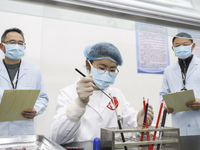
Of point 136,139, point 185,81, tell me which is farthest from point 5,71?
point 185,81

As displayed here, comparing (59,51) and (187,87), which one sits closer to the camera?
(187,87)

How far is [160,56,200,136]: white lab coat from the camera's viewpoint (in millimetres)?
1710

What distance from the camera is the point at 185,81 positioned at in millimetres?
1870

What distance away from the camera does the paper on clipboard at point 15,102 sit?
48.4 inches

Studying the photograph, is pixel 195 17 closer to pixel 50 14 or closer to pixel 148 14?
pixel 148 14

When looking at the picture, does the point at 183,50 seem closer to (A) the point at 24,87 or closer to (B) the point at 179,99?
(B) the point at 179,99

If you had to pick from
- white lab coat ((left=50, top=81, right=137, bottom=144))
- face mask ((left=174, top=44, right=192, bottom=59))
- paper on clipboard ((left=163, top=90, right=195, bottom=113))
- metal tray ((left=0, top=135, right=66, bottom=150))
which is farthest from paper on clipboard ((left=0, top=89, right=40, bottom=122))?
face mask ((left=174, top=44, right=192, bottom=59))

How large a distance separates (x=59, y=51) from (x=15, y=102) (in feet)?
3.33

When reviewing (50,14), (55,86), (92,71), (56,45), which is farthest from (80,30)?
(50,14)

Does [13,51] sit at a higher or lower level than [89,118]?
higher

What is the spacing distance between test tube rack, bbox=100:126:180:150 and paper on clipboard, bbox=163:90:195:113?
90 centimetres

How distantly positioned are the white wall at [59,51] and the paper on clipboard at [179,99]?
3.08 ft

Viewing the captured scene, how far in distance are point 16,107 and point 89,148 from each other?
0.84 m

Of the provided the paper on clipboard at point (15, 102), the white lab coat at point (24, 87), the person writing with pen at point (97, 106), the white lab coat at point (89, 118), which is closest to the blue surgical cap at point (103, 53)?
the person writing with pen at point (97, 106)
